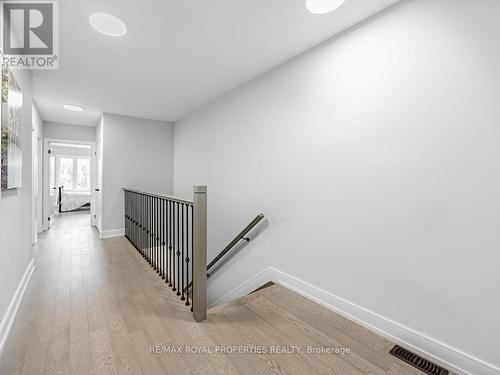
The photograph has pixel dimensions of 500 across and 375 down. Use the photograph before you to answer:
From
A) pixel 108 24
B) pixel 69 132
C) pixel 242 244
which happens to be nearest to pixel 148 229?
pixel 242 244

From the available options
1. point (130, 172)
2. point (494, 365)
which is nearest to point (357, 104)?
point (494, 365)

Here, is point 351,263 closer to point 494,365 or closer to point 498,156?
point 494,365

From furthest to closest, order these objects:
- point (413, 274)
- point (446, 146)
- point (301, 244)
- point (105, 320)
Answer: point (301, 244) < point (105, 320) < point (413, 274) < point (446, 146)

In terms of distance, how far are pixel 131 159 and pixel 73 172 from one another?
6350mm

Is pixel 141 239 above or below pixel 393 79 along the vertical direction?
below

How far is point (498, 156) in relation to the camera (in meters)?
1.21

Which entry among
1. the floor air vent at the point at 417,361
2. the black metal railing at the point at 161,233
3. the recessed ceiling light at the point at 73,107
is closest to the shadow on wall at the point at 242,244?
the black metal railing at the point at 161,233

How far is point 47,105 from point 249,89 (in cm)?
340

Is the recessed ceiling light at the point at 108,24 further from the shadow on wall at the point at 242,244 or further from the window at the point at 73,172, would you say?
the window at the point at 73,172

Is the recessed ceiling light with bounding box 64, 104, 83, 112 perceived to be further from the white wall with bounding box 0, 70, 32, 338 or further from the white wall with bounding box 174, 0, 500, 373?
the white wall with bounding box 174, 0, 500, 373

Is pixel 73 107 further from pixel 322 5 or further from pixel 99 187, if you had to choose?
pixel 322 5

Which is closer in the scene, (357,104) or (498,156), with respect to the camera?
(498,156)

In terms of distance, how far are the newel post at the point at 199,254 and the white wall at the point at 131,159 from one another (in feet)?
10.9

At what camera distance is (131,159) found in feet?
14.9
